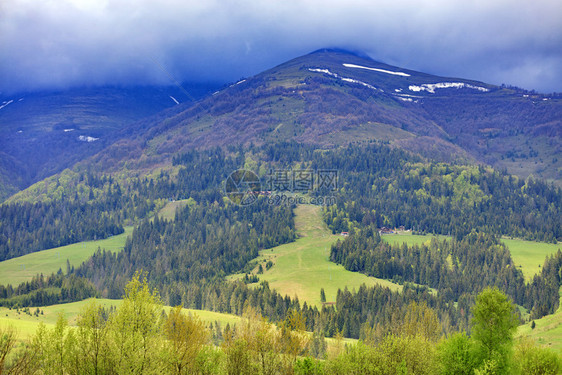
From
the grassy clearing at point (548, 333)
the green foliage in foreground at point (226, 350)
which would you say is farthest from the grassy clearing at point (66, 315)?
the grassy clearing at point (548, 333)

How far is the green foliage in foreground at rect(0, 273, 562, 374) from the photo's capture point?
48125mm

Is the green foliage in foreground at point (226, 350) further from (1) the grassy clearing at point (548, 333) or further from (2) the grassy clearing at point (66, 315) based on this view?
(2) the grassy clearing at point (66, 315)

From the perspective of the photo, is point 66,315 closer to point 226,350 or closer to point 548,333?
point 226,350

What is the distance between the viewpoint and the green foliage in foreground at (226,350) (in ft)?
158

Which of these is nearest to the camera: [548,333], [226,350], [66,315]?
[226,350]

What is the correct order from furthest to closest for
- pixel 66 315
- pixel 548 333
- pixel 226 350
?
pixel 66 315
pixel 548 333
pixel 226 350

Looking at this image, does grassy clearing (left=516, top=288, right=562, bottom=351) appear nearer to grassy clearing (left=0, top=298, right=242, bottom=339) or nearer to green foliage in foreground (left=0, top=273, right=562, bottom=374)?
green foliage in foreground (left=0, top=273, right=562, bottom=374)

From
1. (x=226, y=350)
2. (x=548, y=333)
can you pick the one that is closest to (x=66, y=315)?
(x=226, y=350)

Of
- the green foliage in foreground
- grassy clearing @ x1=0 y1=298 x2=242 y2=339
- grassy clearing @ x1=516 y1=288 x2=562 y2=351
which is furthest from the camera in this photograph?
grassy clearing @ x1=0 y1=298 x2=242 y2=339

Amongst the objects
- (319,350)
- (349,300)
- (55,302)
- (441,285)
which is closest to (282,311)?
(349,300)

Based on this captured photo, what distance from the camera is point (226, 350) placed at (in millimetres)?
62250

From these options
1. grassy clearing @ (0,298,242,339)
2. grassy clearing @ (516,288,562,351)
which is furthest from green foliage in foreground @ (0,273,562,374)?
grassy clearing @ (0,298,242,339)

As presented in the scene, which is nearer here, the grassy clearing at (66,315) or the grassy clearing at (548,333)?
the grassy clearing at (548,333)

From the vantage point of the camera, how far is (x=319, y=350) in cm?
11162
